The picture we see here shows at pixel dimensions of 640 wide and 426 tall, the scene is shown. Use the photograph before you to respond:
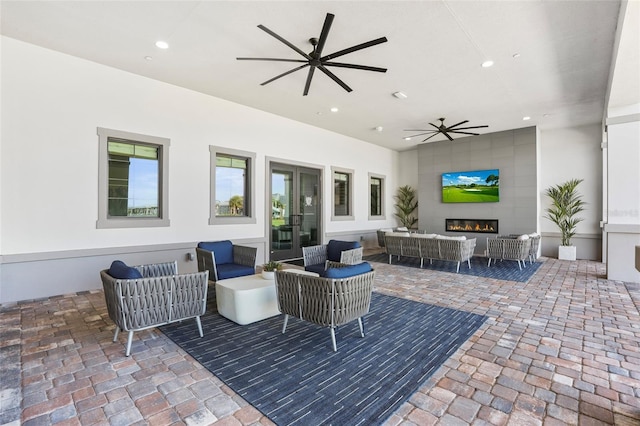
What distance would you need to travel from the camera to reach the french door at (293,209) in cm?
737

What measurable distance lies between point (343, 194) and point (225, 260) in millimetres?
5111

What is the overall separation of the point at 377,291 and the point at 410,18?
150 inches

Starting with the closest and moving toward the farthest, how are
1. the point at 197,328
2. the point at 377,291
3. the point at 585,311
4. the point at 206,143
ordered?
1. the point at 197,328
2. the point at 585,311
3. the point at 377,291
4. the point at 206,143

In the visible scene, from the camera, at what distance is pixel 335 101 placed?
20.6 feet

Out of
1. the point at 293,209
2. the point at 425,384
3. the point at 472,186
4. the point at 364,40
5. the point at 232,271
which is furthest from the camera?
the point at 472,186

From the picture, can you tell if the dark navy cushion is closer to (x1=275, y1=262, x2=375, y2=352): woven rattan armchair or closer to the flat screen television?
(x1=275, y1=262, x2=375, y2=352): woven rattan armchair

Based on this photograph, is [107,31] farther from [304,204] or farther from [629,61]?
[629,61]

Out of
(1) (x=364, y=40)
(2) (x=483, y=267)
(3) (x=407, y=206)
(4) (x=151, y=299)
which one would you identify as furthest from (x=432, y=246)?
(4) (x=151, y=299)

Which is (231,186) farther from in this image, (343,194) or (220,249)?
Result: (343,194)

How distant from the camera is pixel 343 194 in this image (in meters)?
9.39

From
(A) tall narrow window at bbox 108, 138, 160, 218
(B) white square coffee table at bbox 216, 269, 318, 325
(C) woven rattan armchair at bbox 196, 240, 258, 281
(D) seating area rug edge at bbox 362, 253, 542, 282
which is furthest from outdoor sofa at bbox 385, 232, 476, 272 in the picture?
(A) tall narrow window at bbox 108, 138, 160, 218

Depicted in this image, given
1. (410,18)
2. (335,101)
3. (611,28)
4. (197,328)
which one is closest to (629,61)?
(611,28)

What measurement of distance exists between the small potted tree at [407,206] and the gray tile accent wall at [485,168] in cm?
58

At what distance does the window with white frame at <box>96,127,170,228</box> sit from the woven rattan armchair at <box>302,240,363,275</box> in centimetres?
268
